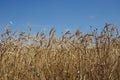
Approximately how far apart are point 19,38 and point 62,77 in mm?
890

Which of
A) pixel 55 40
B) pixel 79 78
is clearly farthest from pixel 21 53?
pixel 79 78

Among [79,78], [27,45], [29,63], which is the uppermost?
[27,45]

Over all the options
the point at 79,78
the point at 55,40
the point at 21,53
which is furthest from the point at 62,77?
the point at 21,53

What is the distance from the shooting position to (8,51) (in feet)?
11.4

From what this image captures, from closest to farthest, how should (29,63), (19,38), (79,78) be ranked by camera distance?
(79,78)
(29,63)
(19,38)

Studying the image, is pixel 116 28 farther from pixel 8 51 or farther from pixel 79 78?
pixel 8 51

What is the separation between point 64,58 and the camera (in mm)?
3389

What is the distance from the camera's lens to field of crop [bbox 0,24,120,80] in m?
3.20

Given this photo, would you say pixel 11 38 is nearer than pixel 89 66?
No

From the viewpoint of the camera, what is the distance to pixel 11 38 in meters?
3.61

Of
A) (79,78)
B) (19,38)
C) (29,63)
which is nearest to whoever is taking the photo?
(79,78)

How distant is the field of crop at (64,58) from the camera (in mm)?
3195

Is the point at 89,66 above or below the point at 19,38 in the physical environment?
below

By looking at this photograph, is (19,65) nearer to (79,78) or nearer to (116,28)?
(79,78)
